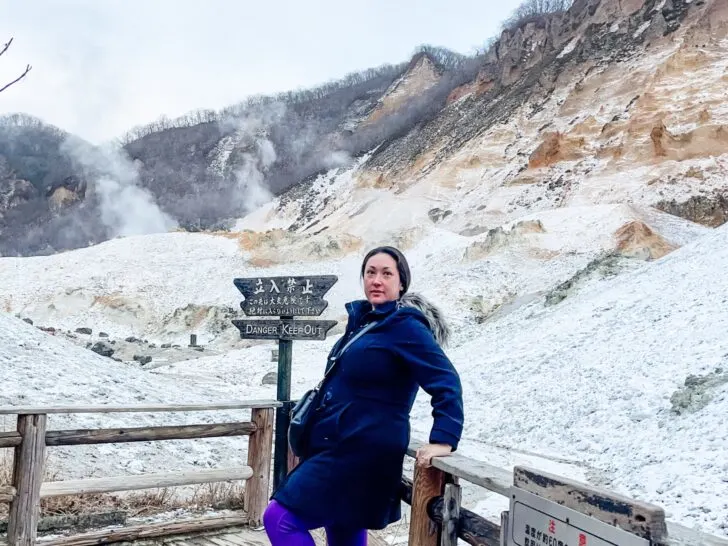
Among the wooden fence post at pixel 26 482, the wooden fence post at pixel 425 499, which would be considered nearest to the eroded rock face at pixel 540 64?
the wooden fence post at pixel 26 482

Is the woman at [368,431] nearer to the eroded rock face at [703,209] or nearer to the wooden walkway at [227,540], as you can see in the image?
the wooden walkway at [227,540]

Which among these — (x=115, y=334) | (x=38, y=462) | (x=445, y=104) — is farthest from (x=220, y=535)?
(x=445, y=104)

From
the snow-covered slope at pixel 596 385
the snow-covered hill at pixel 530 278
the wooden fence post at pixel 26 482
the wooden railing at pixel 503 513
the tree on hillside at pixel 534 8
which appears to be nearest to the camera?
the wooden railing at pixel 503 513

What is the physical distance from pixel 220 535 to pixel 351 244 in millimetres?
30071

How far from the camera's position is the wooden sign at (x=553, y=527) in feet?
4.88

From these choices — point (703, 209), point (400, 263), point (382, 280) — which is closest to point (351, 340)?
point (382, 280)

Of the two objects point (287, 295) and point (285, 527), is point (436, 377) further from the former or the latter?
point (287, 295)

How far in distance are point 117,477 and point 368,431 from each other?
2.48 meters

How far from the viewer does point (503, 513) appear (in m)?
1.96

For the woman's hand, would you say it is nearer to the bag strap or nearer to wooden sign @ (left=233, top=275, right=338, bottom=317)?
the bag strap

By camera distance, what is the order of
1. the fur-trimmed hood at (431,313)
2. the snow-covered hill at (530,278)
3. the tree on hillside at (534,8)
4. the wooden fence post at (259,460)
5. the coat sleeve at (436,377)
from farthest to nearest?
the tree on hillside at (534,8)
the snow-covered hill at (530,278)
the wooden fence post at (259,460)
the fur-trimmed hood at (431,313)
the coat sleeve at (436,377)

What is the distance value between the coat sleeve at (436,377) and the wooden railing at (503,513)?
117mm

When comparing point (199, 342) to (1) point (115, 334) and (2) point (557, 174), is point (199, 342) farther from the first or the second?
(2) point (557, 174)

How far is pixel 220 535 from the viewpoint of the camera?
4301 millimetres
